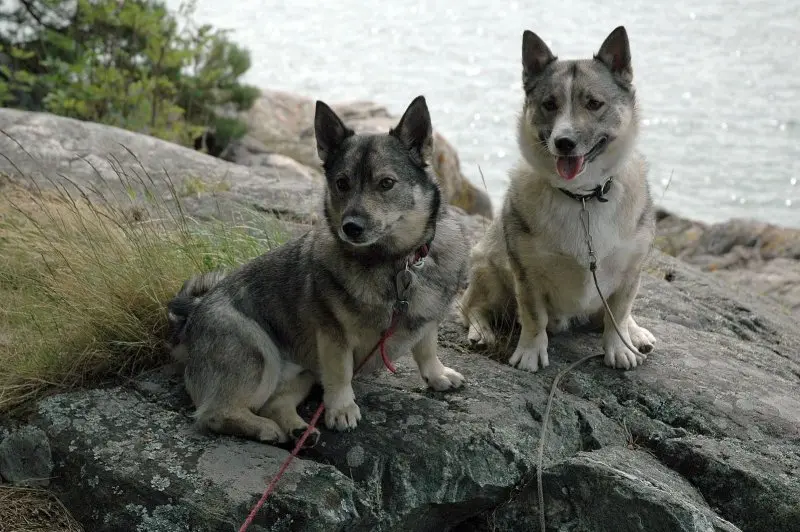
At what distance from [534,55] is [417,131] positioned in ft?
3.43

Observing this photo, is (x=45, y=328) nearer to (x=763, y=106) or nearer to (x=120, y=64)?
(x=120, y=64)

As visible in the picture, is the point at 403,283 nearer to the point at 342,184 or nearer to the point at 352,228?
the point at 352,228

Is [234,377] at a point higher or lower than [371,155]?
lower

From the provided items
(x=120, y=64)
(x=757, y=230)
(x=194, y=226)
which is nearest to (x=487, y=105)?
(x=757, y=230)

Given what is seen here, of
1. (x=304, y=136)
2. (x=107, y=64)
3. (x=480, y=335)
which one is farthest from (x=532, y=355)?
(x=304, y=136)

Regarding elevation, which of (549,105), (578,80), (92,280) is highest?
(578,80)

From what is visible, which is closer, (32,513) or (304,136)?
(32,513)

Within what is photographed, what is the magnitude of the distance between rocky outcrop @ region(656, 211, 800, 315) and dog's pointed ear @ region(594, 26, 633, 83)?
17.3 ft

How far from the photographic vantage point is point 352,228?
381 centimetres

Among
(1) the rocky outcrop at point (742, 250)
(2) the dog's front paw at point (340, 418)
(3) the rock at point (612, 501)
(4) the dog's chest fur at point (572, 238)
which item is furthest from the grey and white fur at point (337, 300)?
(1) the rocky outcrop at point (742, 250)

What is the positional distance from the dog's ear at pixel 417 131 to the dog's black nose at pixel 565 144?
25.8 inches

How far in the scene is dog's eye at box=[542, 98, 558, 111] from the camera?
4.51 meters

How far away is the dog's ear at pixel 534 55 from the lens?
471 centimetres

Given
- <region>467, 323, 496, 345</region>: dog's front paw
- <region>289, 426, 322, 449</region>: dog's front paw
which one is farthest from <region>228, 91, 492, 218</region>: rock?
<region>289, 426, 322, 449</region>: dog's front paw
